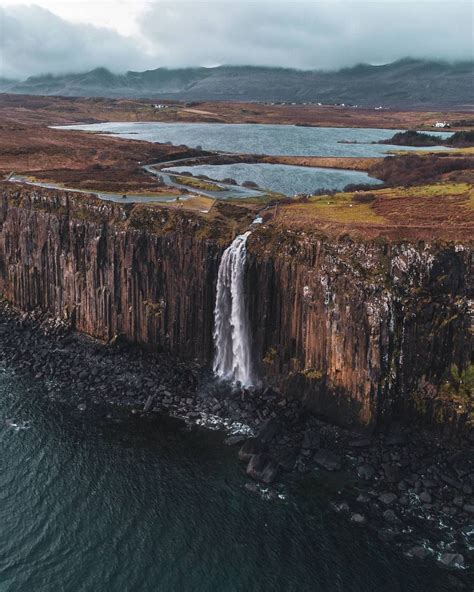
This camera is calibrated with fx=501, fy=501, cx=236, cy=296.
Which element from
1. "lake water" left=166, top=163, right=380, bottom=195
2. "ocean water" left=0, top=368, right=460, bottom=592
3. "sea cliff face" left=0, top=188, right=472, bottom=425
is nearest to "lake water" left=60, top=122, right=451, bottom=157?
"lake water" left=166, top=163, right=380, bottom=195

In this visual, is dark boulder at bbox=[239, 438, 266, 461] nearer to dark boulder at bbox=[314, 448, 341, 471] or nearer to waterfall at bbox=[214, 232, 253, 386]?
dark boulder at bbox=[314, 448, 341, 471]

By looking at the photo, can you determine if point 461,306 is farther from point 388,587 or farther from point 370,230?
point 388,587

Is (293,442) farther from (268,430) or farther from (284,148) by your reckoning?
(284,148)

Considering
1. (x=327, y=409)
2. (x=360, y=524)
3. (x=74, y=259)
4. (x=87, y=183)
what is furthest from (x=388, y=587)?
(x=87, y=183)

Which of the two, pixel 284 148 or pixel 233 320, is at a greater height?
pixel 284 148

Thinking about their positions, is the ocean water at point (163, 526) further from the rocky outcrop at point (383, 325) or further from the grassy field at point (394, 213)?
the grassy field at point (394, 213)

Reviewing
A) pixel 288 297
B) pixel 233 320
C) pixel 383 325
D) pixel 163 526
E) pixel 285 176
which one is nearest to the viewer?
pixel 163 526

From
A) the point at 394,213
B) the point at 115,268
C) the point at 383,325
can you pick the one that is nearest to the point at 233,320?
the point at 383,325
